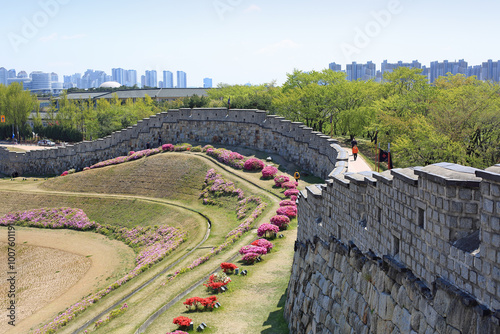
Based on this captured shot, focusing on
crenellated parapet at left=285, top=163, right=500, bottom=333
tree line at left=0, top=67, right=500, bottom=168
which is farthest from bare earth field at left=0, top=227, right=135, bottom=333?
tree line at left=0, top=67, right=500, bottom=168

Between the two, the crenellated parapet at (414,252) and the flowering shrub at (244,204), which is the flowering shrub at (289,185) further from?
the crenellated parapet at (414,252)

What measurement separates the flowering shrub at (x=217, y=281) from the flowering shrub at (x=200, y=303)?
1.57 meters

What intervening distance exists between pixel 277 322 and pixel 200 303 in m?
3.39

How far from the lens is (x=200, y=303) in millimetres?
20047

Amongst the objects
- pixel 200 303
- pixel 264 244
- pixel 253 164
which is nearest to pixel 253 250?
pixel 264 244

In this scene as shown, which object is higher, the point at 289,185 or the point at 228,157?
the point at 228,157

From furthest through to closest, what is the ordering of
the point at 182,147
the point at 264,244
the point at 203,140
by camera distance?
the point at 203,140
the point at 182,147
the point at 264,244

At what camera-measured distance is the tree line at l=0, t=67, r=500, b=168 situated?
3162 cm

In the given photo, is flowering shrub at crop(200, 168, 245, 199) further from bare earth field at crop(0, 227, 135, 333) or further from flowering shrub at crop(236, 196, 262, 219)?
bare earth field at crop(0, 227, 135, 333)

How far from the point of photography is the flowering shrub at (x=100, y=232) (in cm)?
2564

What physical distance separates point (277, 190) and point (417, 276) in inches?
1172

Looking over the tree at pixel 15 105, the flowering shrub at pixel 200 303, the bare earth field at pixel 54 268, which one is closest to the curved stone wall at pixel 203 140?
the bare earth field at pixel 54 268

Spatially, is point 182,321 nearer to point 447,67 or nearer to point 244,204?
point 244,204

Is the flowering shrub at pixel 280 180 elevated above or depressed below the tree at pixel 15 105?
below
